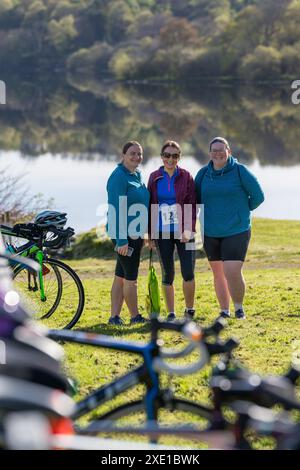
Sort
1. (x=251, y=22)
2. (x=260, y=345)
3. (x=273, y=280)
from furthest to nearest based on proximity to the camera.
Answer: (x=251, y=22) → (x=273, y=280) → (x=260, y=345)

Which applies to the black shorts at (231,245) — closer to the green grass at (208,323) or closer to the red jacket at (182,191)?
the red jacket at (182,191)

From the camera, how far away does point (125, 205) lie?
8.30m

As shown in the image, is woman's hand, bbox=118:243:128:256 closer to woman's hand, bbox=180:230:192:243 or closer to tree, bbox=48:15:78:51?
woman's hand, bbox=180:230:192:243

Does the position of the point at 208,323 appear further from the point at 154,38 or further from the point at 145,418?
the point at 154,38

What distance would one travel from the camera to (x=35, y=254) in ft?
25.5

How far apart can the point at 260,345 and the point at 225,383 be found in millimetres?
4368

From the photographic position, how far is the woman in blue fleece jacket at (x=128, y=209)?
8.25 m

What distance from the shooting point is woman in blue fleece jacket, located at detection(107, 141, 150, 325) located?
8250 mm

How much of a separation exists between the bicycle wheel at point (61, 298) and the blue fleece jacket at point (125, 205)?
667 millimetres

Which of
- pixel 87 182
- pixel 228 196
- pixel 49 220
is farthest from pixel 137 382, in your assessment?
pixel 87 182

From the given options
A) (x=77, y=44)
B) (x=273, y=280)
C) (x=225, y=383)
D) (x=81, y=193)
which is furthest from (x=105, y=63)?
(x=225, y=383)

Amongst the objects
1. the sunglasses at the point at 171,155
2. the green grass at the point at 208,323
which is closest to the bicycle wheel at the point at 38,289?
the green grass at the point at 208,323

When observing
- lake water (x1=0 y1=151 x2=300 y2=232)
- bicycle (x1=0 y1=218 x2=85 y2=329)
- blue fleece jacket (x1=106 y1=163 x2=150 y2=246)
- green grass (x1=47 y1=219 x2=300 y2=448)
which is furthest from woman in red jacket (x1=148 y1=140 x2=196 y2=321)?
lake water (x1=0 y1=151 x2=300 y2=232)
